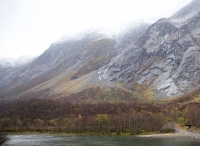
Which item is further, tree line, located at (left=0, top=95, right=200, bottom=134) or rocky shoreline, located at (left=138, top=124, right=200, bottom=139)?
tree line, located at (left=0, top=95, right=200, bottom=134)

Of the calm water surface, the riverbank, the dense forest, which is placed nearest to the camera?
the calm water surface

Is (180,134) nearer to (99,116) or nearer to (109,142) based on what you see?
(109,142)

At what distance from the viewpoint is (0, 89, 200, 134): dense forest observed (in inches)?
4913

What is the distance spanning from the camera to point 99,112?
16700 cm

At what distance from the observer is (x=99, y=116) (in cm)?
14300

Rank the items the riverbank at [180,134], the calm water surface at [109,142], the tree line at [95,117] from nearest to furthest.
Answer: the calm water surface at [109,142] < the riverbank at [180,134] < the tree line at [95,117]

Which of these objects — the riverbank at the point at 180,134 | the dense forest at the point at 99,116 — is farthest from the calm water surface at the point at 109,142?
the dense forest at the point at 99,116

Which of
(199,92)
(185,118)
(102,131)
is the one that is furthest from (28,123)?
(199,92)

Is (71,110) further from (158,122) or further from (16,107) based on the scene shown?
(158,122)

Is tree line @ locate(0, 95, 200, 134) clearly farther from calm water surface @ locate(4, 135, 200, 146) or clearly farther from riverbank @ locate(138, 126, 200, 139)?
calm water surface @ locate(4, 135, 200, 146)

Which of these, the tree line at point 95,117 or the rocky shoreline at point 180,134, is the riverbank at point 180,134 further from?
the tree line at point 95,117

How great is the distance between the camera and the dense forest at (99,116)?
125 metres

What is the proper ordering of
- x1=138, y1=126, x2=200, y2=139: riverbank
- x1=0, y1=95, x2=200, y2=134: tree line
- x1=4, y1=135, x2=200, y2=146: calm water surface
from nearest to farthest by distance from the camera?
1. x1=4, y1=135, x2=200, y2=146: calm water surface
2. x1=138, y1=126, x2=200, y2=139: riverbank
3. x1=0, y1=95, x2=200, y2=134: tree line

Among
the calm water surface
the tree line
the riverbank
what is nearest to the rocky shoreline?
the riverbank
